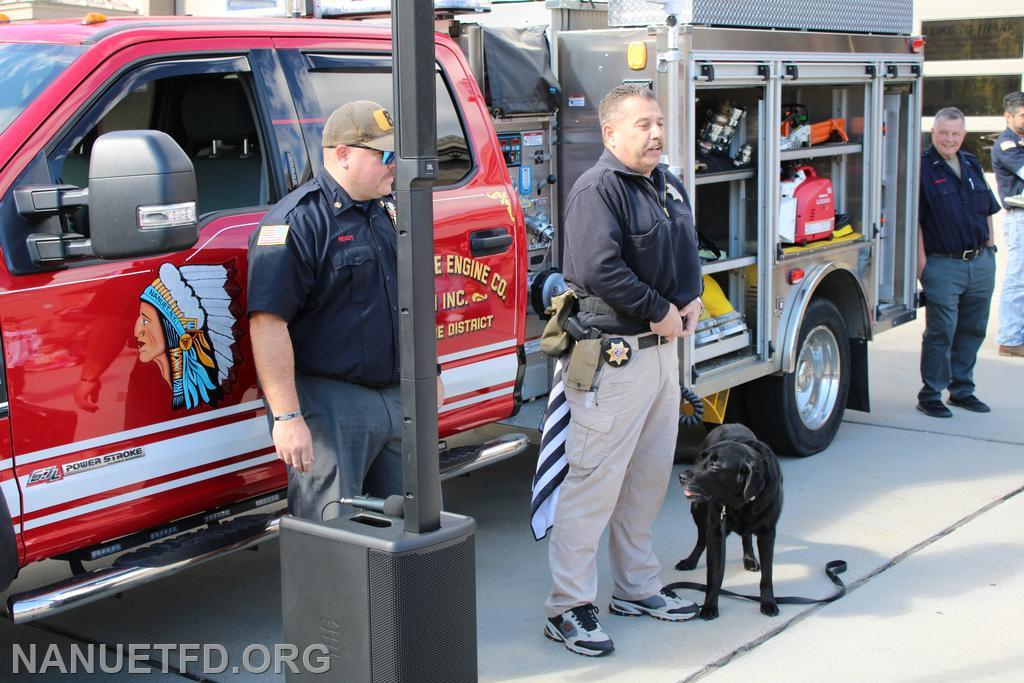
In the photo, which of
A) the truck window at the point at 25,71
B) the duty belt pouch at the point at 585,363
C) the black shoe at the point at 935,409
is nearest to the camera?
the truck window at the point at 25,71

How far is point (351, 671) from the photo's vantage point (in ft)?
9.96

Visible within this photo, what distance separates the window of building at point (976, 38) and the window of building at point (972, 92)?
10.3 inches

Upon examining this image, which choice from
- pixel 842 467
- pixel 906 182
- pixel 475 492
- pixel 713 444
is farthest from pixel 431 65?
pixel 906 182

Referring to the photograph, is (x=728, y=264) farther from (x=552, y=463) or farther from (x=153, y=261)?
(x=153, y=261)

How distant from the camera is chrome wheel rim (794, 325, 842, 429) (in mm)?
7109

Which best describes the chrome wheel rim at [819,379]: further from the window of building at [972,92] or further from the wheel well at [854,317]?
the window of building at [972,92]

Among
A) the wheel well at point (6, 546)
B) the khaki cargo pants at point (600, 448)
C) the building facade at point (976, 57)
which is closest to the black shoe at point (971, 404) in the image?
the khaki cargo pants at point (600, 448)

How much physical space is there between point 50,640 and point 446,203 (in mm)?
2238

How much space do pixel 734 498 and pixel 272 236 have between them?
2.08 metres

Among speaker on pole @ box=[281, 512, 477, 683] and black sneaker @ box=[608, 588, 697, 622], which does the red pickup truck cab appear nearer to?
speaker on pole @ box=[281, 512, 477, 683]

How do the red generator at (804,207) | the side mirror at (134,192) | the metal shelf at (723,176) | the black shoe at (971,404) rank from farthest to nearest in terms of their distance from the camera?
A: the black shoe at (971,404) → the red generator at (804,207) → the metal shelf at (723,176) → the side mirror at (134,192)

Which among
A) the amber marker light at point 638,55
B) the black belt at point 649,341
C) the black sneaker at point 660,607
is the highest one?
the amber marker light at point 638,55

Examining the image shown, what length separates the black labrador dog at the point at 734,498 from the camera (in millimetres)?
4668

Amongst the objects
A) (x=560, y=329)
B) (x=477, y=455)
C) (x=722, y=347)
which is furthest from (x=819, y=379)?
(x=560, y=329)
